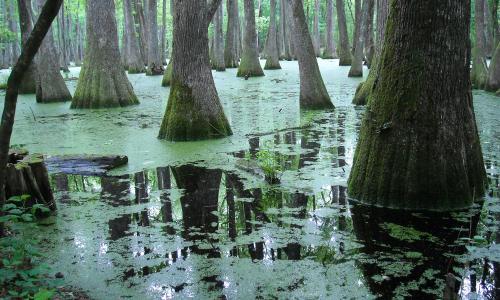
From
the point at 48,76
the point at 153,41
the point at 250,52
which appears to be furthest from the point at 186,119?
the point at 153,41

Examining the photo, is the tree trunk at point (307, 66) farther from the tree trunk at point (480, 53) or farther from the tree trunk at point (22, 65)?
the tree trunk at point (22, 65)

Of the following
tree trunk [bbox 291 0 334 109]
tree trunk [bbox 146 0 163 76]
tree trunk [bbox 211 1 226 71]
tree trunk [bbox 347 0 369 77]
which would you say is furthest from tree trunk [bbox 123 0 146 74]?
tree trunk [bbox 291 0 334 109]

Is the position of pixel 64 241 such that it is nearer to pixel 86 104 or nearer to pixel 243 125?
pixel 243 125

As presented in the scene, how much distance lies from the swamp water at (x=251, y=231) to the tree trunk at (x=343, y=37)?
14.6 m

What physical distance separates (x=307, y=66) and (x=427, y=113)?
584 centimetres

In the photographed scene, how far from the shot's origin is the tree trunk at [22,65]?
10.2ft

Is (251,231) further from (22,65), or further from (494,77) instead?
(494,77)

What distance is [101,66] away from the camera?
11.8 meters

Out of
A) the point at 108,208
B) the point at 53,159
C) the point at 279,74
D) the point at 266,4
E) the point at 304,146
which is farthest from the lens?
the point at 266,4

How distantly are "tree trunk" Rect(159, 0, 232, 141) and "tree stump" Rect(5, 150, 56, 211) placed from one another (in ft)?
9.96

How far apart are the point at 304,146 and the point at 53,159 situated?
3211 mm

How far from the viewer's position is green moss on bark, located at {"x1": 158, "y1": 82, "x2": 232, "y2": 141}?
7738 millimetres

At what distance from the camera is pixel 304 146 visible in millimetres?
7293

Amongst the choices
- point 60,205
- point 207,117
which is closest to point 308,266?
point 60,205
